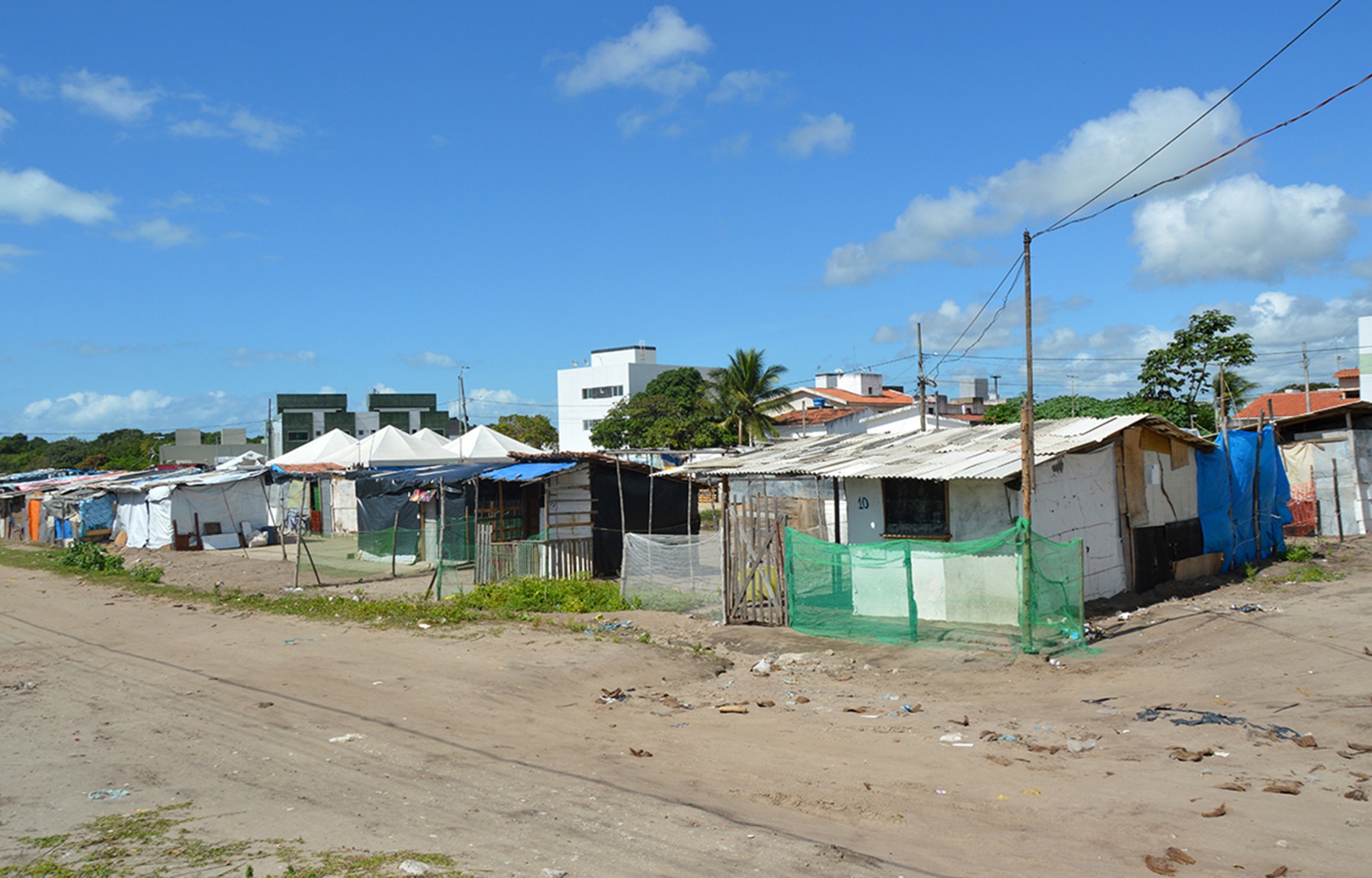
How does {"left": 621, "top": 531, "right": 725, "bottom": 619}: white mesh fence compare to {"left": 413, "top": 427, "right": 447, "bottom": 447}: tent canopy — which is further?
{"left": 413, "top": 427, "right": 447, "bottom": 447}: tent canopy

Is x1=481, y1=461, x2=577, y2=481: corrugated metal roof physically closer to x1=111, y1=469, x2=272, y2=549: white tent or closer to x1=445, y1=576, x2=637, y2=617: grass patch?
x1=445, y1=576, x2=637, y2=617: grass patch

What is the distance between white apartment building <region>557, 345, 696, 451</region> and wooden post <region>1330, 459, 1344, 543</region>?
59.2 m

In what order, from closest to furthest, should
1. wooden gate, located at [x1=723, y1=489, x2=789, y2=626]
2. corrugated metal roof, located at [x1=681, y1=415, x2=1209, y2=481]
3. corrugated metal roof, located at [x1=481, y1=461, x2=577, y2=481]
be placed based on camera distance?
corrugated metal roof, located at [x1=681, y1=415, x2=1209, y2=481] < wooden gate, located at [x1=723, y1=489, x2=789, y2=626] < corrugated metal roof, located at [x1=481, y1=461, x2=577, y2=481]

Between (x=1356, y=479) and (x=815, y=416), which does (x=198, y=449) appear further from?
(x=1356, y=479)

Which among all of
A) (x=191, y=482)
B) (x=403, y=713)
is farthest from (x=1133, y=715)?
(x=191, y=482)

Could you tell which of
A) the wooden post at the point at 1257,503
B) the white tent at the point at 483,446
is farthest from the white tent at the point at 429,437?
the wooden post at the point at 1257,503

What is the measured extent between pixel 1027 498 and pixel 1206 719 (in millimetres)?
4095

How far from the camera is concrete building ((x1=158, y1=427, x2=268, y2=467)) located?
8301 centimetres

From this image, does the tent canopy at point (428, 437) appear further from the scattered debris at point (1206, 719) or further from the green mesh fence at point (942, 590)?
the scattered debris at point (1206, 719)

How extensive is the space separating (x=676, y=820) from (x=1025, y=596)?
722 centimetres

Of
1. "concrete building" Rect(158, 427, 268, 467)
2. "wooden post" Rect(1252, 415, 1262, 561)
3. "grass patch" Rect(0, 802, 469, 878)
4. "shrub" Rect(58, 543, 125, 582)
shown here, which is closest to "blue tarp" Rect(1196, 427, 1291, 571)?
"wooden post" Rect(1252, 415, 1262, 561)

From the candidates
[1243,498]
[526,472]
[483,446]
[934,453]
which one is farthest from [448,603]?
[483,446]

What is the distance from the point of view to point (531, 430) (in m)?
76.7

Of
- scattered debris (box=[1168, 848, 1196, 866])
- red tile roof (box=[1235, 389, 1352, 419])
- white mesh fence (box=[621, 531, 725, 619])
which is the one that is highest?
red tile roof (box=[1235, 389, 1352, 419])
